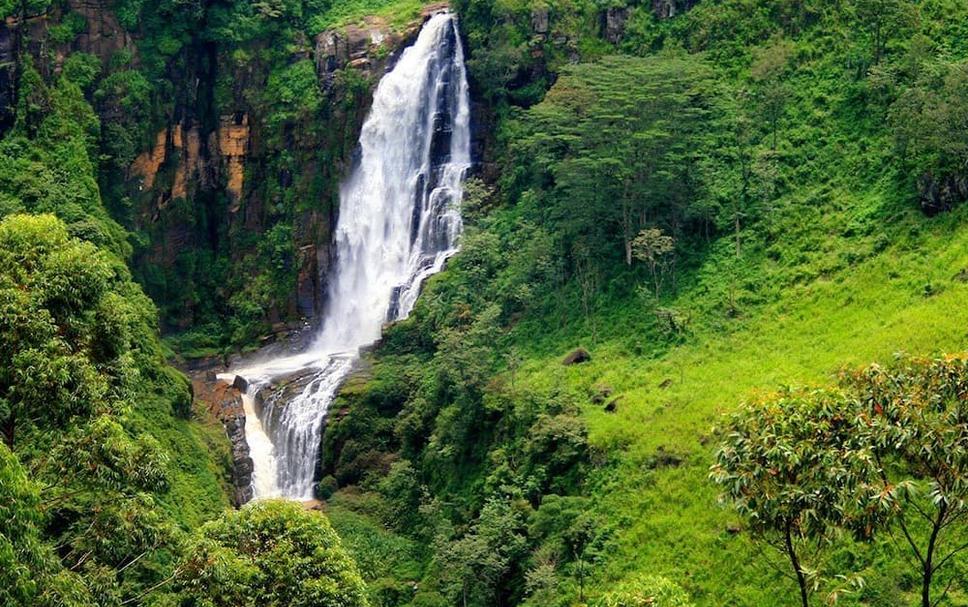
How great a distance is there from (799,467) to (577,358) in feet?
58.9

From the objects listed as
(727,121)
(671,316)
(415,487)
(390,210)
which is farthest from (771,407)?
(390,210)

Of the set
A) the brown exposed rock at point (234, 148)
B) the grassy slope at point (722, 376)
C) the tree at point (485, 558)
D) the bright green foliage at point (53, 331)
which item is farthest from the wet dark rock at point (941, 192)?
the brown exposed rock at point (234, 148)

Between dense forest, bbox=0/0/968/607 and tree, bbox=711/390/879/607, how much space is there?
0.15 feet

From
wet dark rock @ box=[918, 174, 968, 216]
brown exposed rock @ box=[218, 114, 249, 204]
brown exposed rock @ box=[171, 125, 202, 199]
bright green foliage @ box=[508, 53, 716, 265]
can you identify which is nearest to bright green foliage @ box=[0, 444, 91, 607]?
bright green foliage @ box=[508, 53, 716, 265]

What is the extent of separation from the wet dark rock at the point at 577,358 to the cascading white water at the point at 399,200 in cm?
946

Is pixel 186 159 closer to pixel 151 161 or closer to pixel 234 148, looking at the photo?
pixel 151 161

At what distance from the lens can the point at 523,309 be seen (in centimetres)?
3938

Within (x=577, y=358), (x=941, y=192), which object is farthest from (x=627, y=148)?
(x=941, y=192)

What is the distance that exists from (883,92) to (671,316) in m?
9.70

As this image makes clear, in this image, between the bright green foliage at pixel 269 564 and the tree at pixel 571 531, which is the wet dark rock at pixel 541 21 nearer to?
the tree at pixel 571 531

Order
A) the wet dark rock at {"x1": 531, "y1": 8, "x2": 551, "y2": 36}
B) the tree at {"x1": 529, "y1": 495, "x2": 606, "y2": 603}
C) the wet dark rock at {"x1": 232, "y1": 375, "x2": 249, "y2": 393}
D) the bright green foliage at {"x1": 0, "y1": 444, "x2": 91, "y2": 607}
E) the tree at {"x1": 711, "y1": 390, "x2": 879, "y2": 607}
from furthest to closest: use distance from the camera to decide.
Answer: the wet dark rock at {"x1": 531, "y1": 8, "x2": 551, "y2": 36}
the wet dark rock at {"x1": 232, "y1": 375, "x2": 249, "y2": 393}
the tree at {"x1": 529, "y1": 495, "x2": 606, "y2": 603}
the tree at {"x1": 711, "y1": 390, "x2": 879, "y2": 607}
the bright green foliage at {"x1": 0, "y1": 444, "x2": 91, "y2": 607}

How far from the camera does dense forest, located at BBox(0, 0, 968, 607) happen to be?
61.4 feet

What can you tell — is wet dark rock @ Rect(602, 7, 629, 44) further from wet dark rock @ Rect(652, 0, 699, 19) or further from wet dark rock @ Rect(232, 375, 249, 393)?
wet dark rock @ Rect(232, 375, 249, 393)

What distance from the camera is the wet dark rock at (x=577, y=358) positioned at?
116 ft
